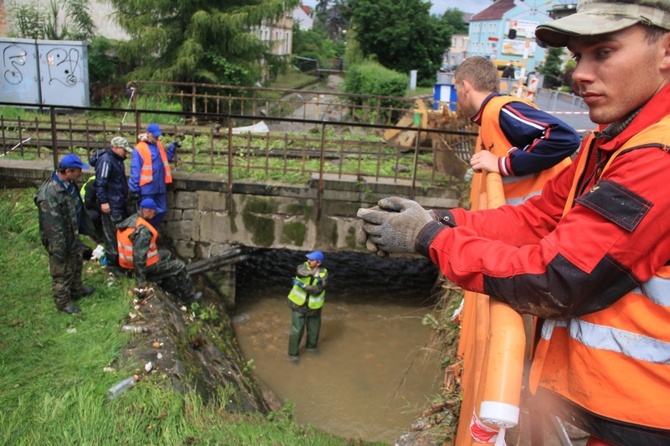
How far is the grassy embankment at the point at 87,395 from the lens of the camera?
4043mm

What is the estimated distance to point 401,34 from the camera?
3097 cm

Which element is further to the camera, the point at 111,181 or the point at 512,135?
the point at 111,181

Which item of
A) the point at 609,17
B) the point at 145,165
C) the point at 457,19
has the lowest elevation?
the point at 145,165

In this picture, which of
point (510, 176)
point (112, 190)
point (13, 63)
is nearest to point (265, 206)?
point (112, 190)

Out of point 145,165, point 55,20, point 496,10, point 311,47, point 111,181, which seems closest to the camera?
point 111,181

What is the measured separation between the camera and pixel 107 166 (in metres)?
7.16

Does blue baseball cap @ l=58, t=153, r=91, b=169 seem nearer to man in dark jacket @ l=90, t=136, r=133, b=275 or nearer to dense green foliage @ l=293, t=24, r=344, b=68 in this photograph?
man in dark jacket @ l=90, t=136, r=133, b=275

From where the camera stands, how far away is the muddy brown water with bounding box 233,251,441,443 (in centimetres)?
693

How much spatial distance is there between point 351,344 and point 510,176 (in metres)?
5.92

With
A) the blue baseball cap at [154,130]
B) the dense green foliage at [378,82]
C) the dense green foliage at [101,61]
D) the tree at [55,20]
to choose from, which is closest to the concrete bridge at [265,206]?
the blue baseball cap at [154,130]

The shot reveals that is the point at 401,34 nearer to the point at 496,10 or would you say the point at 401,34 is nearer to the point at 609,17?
the point at 609,17

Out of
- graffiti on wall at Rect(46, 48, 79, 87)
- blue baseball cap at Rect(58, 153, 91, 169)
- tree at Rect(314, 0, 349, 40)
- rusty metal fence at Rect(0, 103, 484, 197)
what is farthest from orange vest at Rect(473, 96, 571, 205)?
tree at Rect(314, 0, 349, 40)

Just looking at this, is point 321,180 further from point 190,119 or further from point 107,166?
point 190,119

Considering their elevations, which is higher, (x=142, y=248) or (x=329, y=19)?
(x=329, y=19)
